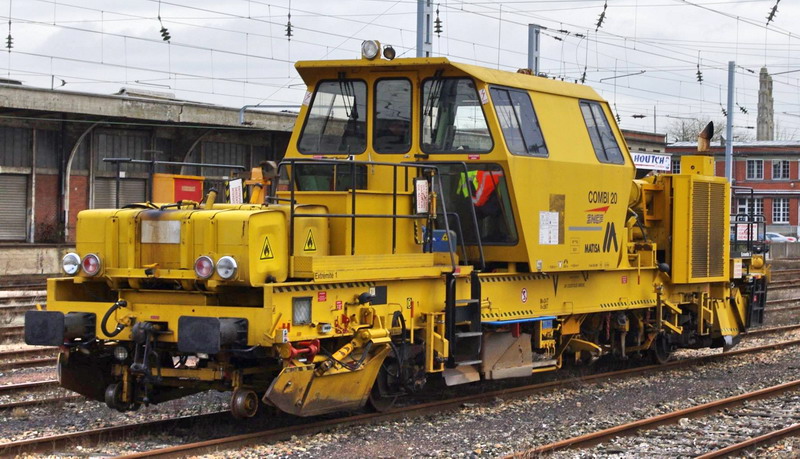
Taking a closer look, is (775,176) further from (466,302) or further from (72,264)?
(72,264)

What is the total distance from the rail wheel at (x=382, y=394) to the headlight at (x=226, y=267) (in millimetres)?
2039

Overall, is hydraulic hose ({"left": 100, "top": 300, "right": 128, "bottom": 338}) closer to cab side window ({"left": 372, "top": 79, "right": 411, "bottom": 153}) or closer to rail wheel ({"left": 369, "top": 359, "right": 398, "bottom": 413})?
rail wheel ({"left": 369, "top": 359, "right": 398, "bottom": 413})

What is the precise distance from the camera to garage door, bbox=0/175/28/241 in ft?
88.5

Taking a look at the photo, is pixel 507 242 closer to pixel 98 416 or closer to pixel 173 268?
pixel 173 268

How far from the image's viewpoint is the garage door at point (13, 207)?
2697 cm

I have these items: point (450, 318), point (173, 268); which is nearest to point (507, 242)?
point (450, 318)

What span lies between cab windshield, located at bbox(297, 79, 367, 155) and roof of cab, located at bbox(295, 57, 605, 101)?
206mm

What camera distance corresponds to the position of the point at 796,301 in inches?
945

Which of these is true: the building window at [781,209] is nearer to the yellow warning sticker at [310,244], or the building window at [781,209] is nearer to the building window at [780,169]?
the building window at [780,169]

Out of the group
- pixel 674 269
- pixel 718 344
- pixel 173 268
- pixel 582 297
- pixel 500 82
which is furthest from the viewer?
pixel 718 344

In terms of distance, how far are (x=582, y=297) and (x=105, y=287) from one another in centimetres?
523

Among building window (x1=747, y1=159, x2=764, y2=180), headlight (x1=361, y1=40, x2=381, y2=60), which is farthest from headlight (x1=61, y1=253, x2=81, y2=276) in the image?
building window (x1=747, y1=159, x2=764, y2=180)

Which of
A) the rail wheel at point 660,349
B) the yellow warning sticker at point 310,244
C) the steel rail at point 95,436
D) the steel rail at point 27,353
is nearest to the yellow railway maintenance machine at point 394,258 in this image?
the yellow warning sticker at point 310,244

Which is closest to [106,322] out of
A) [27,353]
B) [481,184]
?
[481,184]
